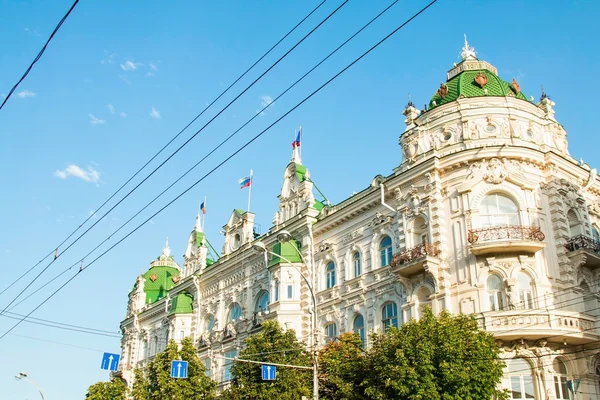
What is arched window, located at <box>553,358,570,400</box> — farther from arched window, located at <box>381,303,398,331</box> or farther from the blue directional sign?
the blue directional sign

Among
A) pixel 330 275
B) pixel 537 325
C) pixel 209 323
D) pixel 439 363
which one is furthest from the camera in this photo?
pixel 209 323

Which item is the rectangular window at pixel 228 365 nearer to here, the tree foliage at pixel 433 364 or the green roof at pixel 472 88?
the tree foliage at pixel 433 364

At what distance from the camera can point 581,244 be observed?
101 ft

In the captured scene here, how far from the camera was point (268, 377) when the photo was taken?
93.4 feet

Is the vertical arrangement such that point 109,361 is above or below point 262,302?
below

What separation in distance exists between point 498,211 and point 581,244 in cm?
395

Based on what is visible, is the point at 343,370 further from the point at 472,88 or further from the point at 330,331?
the point at 472,88

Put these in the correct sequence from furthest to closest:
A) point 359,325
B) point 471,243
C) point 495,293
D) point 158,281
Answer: point 158,281
point 359,325
point 471,243
point 495,293

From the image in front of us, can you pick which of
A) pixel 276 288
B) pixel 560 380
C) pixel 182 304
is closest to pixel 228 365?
pixel 276 288

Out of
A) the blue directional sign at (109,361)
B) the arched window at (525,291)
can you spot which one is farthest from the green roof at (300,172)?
the arched window at (525,291)

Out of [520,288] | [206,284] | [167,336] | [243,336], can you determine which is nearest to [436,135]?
[520,288]

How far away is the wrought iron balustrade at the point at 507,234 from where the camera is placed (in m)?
30.2

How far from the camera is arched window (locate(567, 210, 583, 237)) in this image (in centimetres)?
3241

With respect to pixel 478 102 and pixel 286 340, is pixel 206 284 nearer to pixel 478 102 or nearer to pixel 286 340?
pixel 286 340
